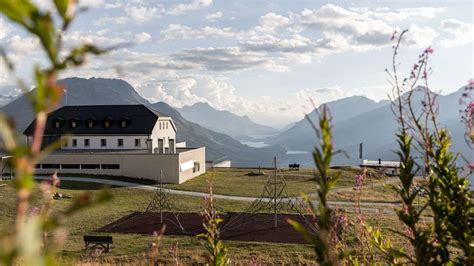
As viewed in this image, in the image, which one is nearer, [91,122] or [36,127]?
[36,127]

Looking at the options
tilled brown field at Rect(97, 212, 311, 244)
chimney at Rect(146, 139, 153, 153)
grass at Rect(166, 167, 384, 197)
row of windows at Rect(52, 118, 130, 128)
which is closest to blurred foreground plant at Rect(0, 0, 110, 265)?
tilled brown field at Rect(97, 212, 311, 244)

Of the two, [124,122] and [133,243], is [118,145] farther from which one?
[133,243]

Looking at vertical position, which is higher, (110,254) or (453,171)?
(453,171)

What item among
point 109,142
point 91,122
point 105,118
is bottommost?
point 109,142

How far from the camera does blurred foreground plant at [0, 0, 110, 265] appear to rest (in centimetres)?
105

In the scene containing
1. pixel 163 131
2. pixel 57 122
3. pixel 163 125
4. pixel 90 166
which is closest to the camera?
pixel 90 166

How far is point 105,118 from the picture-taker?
58.4 meters

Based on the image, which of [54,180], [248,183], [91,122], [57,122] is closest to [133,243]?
[54,180]

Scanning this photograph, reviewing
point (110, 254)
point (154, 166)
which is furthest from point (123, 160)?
point (110, 254)

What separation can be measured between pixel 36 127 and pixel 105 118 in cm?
5990

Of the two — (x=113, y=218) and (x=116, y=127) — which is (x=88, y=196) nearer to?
(x=113, y=218)

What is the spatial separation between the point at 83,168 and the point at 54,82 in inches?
2055

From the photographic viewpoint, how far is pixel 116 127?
189 feet

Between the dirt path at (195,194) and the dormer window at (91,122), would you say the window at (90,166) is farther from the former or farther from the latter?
the dormer window at (91,122)
